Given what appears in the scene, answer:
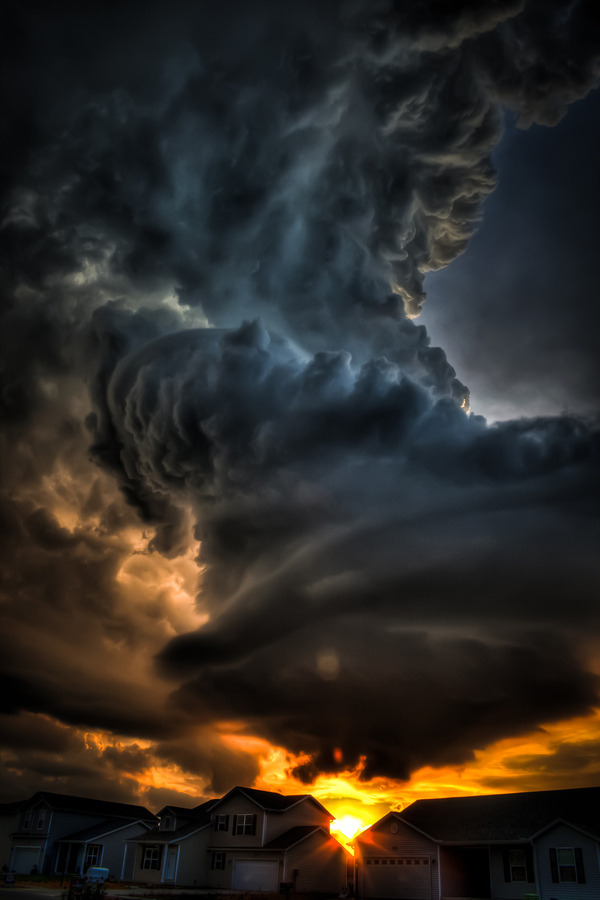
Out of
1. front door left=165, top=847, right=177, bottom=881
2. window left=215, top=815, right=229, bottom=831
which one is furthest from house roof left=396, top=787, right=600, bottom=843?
front door left=165, top=847, right=177, bottom=881

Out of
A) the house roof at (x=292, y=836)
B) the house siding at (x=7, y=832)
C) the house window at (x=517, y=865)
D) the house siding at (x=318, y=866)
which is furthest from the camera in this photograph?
the house siding at (x=7, y=832)

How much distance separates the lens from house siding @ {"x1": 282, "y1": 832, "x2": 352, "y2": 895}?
4462cm

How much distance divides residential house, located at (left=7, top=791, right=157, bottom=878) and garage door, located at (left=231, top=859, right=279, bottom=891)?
14129 millimetres

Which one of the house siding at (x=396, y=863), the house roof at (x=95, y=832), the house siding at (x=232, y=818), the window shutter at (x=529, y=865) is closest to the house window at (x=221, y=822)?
the house siding at (x=232, y=818)

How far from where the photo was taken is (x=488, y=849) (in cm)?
4009

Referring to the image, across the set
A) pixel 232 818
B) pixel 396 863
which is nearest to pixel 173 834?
pixel 232 818

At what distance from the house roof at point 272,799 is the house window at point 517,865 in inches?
674

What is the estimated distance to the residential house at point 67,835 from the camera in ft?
182

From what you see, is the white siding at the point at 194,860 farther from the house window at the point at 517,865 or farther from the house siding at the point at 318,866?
the house window at the point at 517,865

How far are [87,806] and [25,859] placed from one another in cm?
650

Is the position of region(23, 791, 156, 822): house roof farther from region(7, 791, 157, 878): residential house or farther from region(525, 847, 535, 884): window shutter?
region(525, 847, 535, 884): window shutter

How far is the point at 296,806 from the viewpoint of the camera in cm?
4969

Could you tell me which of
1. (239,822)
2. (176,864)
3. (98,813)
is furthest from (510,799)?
(98,813)

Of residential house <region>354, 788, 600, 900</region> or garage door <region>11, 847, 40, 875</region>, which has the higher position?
residential house <region>354, 788, 600, 900</region>
